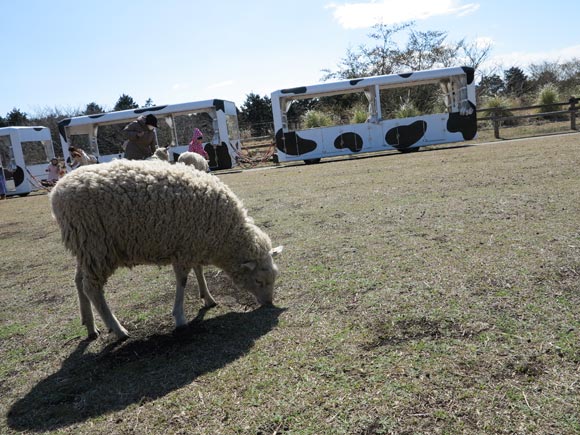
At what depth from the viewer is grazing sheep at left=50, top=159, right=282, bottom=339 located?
3.59 meters

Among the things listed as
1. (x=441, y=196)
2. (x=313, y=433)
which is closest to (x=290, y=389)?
(x=313, y=433)

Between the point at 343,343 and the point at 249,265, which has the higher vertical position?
the point at 249,265

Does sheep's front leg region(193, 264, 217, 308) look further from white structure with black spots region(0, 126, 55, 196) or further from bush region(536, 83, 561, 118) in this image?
bush region(536, 83, 561, 118)

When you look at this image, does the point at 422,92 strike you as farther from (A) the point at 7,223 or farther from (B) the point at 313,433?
(B) the point at 313,433

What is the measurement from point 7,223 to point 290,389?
11235 mm

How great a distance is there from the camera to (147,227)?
3678 millimetres

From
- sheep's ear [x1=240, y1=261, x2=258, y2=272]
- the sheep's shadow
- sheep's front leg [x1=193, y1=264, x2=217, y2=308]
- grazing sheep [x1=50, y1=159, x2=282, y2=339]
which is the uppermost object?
grazing sheep [x1=50, y1=159, x2=282, y2=339]

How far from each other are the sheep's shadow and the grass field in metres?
0.01

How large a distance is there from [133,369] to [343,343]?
1.43m

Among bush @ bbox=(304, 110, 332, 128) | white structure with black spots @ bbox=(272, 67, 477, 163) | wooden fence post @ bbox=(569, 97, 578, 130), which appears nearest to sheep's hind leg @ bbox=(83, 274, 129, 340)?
white structure with black spots @ bbox=(272, 67, 477, 163)

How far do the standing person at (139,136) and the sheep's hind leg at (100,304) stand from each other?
3.72m

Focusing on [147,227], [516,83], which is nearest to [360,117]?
[147,227]

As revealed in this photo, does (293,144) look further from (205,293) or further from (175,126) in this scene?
(205,293)

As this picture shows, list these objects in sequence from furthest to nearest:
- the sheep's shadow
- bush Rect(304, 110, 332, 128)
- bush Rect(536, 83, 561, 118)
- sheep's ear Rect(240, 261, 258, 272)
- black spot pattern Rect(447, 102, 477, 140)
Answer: bush Rect(536, 83, 561, 118), bush Rect(304, 110, 332, 128), black spot pattern Rect(447, 102, 477, 140), sheep's ear Rect(240, 261, 258, 272), the sheep's shadow
